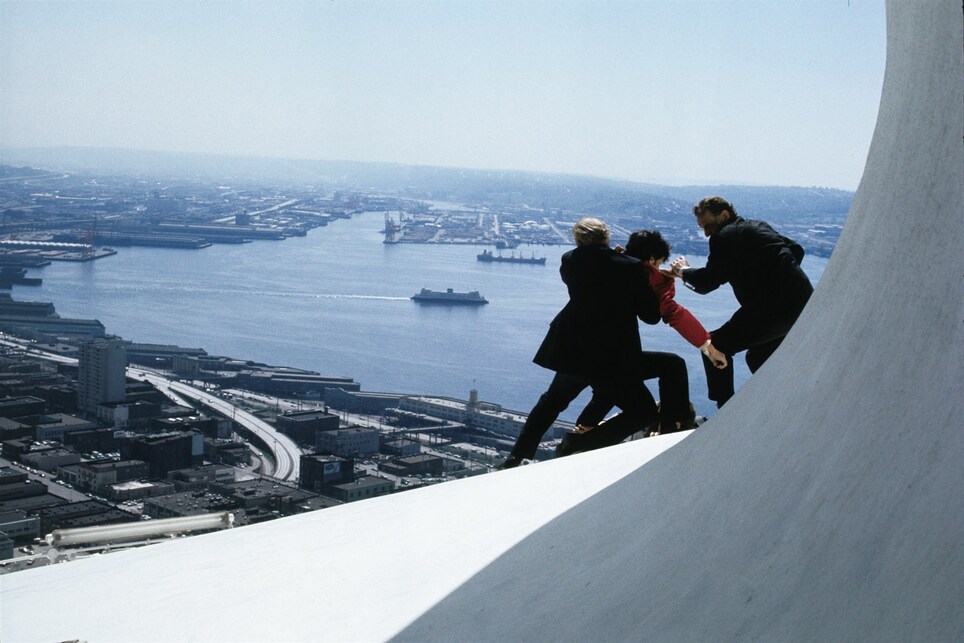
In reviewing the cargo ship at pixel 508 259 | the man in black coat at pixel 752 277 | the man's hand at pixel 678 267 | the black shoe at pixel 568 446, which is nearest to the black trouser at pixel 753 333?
the man in black coat at pixel 752 277

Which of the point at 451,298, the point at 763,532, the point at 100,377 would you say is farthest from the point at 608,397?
the point at 451,298

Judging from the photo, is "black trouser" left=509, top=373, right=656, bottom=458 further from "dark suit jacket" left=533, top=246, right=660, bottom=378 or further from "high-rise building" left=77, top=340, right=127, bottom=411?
"high-rise building" left=77, top=340, right=127, bottom=411

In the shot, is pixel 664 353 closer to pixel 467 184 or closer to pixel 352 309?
pixel 352 309

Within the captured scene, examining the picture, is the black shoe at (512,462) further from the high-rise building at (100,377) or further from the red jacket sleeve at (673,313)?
the high-rise building at (100,377)

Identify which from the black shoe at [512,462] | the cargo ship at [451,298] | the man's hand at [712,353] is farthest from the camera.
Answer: the cargo ship at [451,298]

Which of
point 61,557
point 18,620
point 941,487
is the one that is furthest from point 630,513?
point 61,557

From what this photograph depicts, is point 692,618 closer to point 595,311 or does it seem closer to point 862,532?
point 862,532
